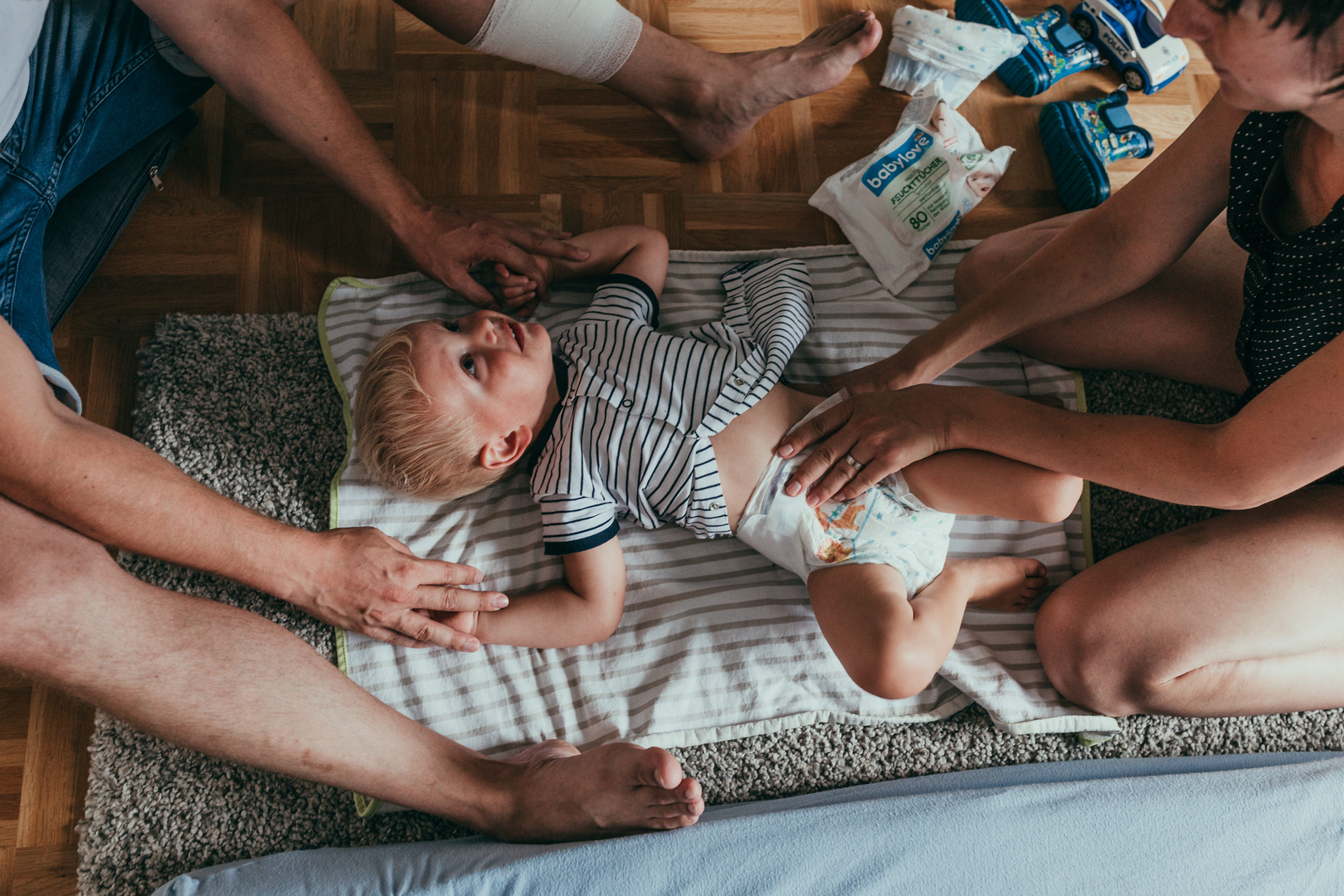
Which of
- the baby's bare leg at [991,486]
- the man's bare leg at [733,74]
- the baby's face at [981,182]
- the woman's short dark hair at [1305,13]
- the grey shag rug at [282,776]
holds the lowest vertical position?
the grey shag rug at [282,776]

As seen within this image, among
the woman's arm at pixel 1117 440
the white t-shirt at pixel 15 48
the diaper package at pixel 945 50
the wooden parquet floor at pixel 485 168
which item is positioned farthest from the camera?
the diaper package at pixel 945 50

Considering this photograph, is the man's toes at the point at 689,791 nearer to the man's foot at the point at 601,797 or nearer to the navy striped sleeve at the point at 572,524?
the man's foot at the point at 601,797

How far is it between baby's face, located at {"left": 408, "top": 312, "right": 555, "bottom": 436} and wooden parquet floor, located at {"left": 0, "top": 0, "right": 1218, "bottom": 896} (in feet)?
1.09

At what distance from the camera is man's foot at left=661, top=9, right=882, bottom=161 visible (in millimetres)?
1382

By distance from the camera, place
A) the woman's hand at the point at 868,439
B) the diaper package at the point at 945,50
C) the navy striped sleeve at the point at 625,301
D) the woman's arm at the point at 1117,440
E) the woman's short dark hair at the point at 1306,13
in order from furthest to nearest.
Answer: the diaper package at the point at 945,50
the navy striped sleeve at the point at 625,301
the woman's hand at the point at 868,439
the woman's arm at the point at 1117,440
the woman's short dark hair at the point at 1306,13

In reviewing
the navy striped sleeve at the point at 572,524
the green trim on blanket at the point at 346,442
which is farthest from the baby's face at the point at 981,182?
the green trim on blanket at the point at 346,442

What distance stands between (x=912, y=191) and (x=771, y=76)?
29 cm

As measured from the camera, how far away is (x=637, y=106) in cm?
151

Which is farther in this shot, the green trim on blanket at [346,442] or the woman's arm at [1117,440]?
the green trim on blanket at [346,442]

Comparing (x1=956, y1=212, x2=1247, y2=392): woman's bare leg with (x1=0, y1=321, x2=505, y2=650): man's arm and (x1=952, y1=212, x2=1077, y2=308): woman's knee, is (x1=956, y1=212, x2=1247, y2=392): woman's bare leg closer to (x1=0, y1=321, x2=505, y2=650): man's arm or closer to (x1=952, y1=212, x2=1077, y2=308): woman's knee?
(x1=952, y1=212, x2=1077, y2=308): woman's knee

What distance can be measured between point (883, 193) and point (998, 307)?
0.34m

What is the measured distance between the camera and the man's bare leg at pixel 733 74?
1374 mm

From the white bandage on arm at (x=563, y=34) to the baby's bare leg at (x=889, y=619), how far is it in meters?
0.84

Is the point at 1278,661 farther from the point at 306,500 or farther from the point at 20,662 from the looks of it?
the point at 20,662
